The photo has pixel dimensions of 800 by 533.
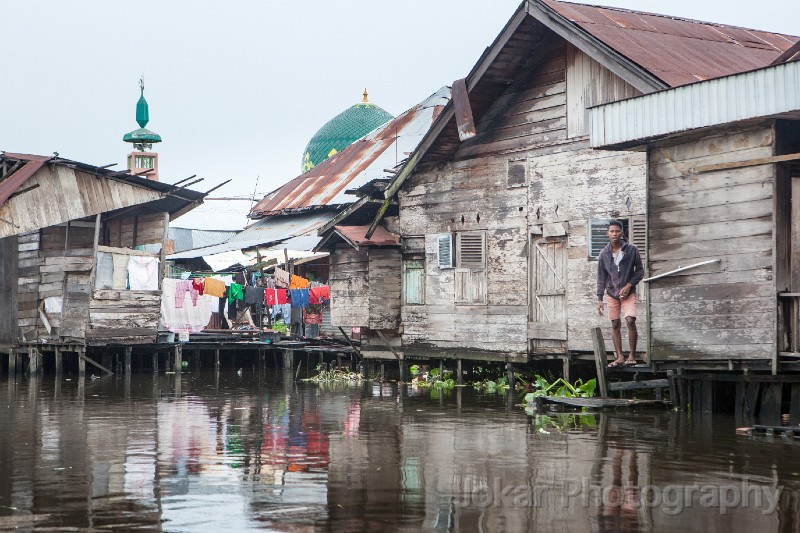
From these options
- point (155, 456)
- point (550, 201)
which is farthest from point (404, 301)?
point (155, 456)

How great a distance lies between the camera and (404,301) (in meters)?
23.3

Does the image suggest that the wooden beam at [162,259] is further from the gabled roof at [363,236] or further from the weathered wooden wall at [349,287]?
the gabled roof at [363,236]

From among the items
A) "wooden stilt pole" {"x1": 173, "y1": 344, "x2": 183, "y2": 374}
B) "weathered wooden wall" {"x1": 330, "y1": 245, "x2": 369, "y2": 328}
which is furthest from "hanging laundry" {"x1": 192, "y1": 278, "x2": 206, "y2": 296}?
"weathered wooden wall" {"x1": 330, "y1": 245, "x2": 369, "y2": 328}

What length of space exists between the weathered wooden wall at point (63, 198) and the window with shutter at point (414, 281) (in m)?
8.17

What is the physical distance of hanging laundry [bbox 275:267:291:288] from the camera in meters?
31.8

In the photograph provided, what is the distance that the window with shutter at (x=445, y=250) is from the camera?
21.9m

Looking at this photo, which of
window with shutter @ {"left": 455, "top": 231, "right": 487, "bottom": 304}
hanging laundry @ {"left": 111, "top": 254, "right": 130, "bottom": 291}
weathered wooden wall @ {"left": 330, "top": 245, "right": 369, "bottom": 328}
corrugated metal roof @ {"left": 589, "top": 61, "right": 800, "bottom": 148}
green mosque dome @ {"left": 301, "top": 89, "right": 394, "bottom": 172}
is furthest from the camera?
green mosque dome @ {"left": 301, "top": 89, "right": 394, "bottom": 172}

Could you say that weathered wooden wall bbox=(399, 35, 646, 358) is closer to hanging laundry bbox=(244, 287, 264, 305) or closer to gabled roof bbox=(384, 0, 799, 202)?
gabled roof bbox=(384, 0, 799, 202)

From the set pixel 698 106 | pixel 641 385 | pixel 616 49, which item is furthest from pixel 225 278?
pixel 698 106

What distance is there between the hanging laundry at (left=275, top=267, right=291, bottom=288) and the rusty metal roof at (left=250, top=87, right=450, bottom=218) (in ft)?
10.7

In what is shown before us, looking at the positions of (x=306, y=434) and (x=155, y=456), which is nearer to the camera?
(x=155, y=456)

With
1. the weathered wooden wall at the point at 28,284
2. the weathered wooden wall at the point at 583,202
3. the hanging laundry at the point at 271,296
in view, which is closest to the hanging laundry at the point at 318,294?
the hanging laundry at the point at 271,296

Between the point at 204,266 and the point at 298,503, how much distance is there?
29417mm

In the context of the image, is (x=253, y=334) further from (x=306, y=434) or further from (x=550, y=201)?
(x=306, y=434)
